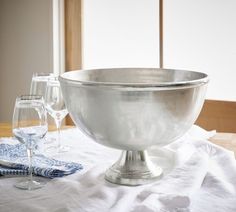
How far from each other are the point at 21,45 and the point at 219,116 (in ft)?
4.27

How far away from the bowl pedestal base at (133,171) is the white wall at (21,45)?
6.00 ft

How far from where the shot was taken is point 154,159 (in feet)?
3.24

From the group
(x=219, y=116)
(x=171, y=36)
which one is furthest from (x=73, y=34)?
(x=219, y=116)

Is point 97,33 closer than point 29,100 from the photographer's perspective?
No

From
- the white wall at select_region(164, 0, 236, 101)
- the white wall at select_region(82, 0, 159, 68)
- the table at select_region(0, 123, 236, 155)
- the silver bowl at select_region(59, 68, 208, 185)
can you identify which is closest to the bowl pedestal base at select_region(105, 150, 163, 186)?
the silver bowl at select_region(59, 68, 208, 185)

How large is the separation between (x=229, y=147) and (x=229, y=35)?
1232 mm

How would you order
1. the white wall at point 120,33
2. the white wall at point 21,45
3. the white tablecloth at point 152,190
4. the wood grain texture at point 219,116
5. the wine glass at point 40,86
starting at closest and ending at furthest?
1. the white tablecloth at point 152,190
2. the wine glass at point 40,86
3. the wood grain texture at point 219,116
4. the white wall at point 120,33
5. the white wall at point 21,45

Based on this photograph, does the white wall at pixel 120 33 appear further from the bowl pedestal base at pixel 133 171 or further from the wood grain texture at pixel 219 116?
the bowl pedestal base at pixel 133 171

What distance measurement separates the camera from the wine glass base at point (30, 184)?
0.81 meters

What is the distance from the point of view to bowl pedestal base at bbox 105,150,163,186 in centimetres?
82

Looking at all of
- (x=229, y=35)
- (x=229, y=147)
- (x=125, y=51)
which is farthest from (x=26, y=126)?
(x=125, y=51)

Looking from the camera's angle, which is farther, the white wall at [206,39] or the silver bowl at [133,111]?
the white wall at [206,39]

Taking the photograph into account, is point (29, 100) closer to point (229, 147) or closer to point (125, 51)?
point (229, 147)

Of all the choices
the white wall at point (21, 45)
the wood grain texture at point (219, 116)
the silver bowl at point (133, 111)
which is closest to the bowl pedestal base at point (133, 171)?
the silver bowl at point (133, 111)
